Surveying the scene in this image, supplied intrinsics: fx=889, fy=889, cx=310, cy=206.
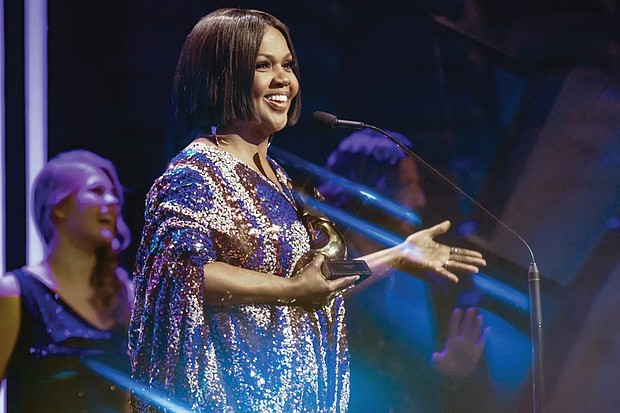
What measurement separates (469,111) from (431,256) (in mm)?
945

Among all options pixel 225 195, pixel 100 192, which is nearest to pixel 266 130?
pixel 225 195

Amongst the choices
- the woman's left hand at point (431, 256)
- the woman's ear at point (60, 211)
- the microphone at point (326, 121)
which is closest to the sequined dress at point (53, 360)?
the woman's ear at point (60, 211)

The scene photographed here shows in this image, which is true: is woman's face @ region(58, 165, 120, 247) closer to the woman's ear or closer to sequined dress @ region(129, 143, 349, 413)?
the woman's ear

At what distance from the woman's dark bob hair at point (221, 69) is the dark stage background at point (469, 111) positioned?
1271 mm

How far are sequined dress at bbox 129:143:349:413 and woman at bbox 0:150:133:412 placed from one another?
1.20 m

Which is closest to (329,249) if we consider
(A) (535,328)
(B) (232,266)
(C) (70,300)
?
(B) (232,266)

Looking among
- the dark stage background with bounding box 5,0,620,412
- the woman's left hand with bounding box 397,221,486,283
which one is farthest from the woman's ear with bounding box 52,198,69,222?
the woman's left hand with bounding box 397,221,486,283

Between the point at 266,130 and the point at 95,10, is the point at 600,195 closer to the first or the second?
the point at 266,130

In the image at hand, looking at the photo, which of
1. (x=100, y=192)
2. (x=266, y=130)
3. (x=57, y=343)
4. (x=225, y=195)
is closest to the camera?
(x=225, y=195)

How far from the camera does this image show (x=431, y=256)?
2354mm

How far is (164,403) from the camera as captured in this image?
1597 millimetres

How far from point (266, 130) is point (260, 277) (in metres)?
0.37

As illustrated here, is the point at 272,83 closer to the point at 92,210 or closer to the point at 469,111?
the point at 92,210

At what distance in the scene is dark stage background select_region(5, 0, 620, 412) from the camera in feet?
10.0
